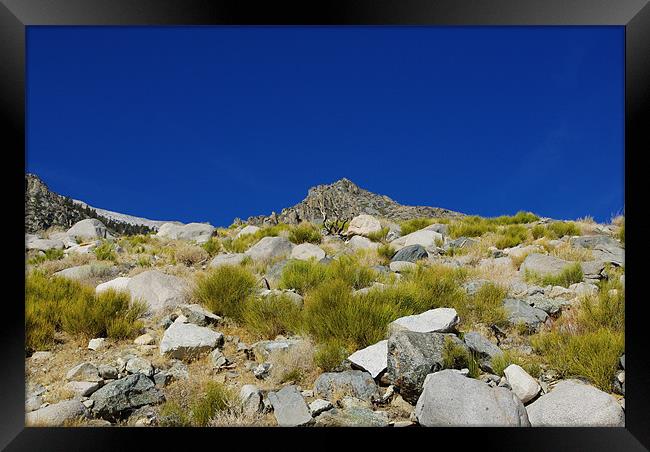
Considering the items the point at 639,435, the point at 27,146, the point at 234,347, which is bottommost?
the point at 639,435

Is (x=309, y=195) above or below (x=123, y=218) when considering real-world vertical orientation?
above

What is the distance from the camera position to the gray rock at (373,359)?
239 centimetres

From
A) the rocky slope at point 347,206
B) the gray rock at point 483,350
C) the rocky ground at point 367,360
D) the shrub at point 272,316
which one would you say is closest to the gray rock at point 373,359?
the rocky ground at point 367,360

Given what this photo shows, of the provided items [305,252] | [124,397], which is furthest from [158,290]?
[305,252]

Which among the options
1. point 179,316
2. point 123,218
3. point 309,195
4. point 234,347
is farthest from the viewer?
point 309,195

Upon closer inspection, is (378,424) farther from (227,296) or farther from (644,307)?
(227,296)

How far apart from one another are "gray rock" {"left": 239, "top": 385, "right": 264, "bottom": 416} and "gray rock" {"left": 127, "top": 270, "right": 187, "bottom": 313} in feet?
5.21

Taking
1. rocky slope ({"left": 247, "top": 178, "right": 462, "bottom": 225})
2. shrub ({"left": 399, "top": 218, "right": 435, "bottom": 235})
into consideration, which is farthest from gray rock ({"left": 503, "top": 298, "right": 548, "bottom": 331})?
rocky slope ({"left": 247, "top": 178, "right": 462, "bottom": 225})

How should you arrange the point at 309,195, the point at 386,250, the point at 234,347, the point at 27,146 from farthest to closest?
the point at 309,195, the point at 386,250, the point at 234,347, the point at 27,146

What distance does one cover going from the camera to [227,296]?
356 cm

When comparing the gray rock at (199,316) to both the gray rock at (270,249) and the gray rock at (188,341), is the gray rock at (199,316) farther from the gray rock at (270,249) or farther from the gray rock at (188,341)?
the gray rock at (270,249)

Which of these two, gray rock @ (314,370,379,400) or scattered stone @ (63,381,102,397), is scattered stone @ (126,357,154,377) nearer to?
scattered stone @ (63,381,102,397)
